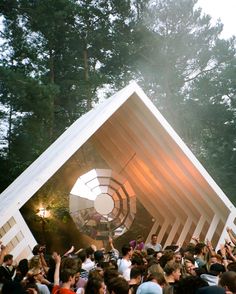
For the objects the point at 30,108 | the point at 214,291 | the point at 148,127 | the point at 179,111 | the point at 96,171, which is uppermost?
the point at 179,111

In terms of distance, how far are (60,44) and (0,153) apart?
8111mm

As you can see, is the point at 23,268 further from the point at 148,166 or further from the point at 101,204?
the point at 148,166

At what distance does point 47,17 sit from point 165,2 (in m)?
10.6

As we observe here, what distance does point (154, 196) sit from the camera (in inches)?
652

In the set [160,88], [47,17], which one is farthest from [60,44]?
[160,88]

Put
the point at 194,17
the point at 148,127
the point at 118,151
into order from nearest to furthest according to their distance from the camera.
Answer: the point at 148,127 → the point at 118,151 → the point at 194,17

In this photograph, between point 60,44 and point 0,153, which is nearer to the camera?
point 0,153

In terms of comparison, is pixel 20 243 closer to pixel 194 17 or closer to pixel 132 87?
pixel 132 87

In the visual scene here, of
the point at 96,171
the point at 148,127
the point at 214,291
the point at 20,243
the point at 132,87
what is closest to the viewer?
the point at 214,291

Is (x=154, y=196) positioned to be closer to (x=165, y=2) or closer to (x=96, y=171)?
(x=96, y=171)

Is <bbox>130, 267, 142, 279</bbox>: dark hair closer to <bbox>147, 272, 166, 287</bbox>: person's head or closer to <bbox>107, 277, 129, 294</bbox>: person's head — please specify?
<bbox>147, 272, 166, 287</bbox>: person's head

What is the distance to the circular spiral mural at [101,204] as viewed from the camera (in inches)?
538

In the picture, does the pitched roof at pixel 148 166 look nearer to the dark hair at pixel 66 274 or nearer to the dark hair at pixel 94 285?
the dark hair at pixel 66 274

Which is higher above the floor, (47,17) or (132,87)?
(47,17)
